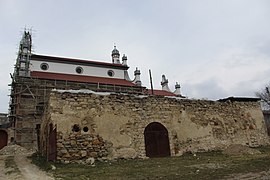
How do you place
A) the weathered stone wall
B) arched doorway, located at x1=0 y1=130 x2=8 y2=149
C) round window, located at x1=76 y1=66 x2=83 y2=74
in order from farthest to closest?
round window, located at x1=76 y1=66 x2=83 y2=74 → arched doorway, located at x1=0 y1=130 x2=8 y2=149 → the weathered stone wall

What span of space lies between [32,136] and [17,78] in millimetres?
6248

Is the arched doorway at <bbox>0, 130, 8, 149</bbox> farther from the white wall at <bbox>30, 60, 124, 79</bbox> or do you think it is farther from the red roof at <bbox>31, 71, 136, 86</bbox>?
the white wall at <bbox>30, 60, 124, 79</bbox>

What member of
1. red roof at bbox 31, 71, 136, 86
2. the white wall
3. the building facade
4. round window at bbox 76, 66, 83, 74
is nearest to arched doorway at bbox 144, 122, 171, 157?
the building facade

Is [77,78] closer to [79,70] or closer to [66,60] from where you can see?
[79,70]

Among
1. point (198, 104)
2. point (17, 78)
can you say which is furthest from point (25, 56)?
point (198, 104)

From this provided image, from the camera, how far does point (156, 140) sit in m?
13.0

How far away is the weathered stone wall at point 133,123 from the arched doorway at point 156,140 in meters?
0.23

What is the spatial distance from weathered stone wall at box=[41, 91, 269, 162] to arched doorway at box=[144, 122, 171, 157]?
0.23 meters

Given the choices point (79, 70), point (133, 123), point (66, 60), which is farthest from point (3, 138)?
point (133, 123)

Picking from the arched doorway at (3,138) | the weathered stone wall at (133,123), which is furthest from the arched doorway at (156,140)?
the arched doorway at (3,138)

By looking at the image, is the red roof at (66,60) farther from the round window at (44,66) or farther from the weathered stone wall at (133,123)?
the weathered stone wall at (133,123)

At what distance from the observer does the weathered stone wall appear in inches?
446

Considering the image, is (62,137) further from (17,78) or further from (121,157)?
(17,78)

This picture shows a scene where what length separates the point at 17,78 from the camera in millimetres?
26031
